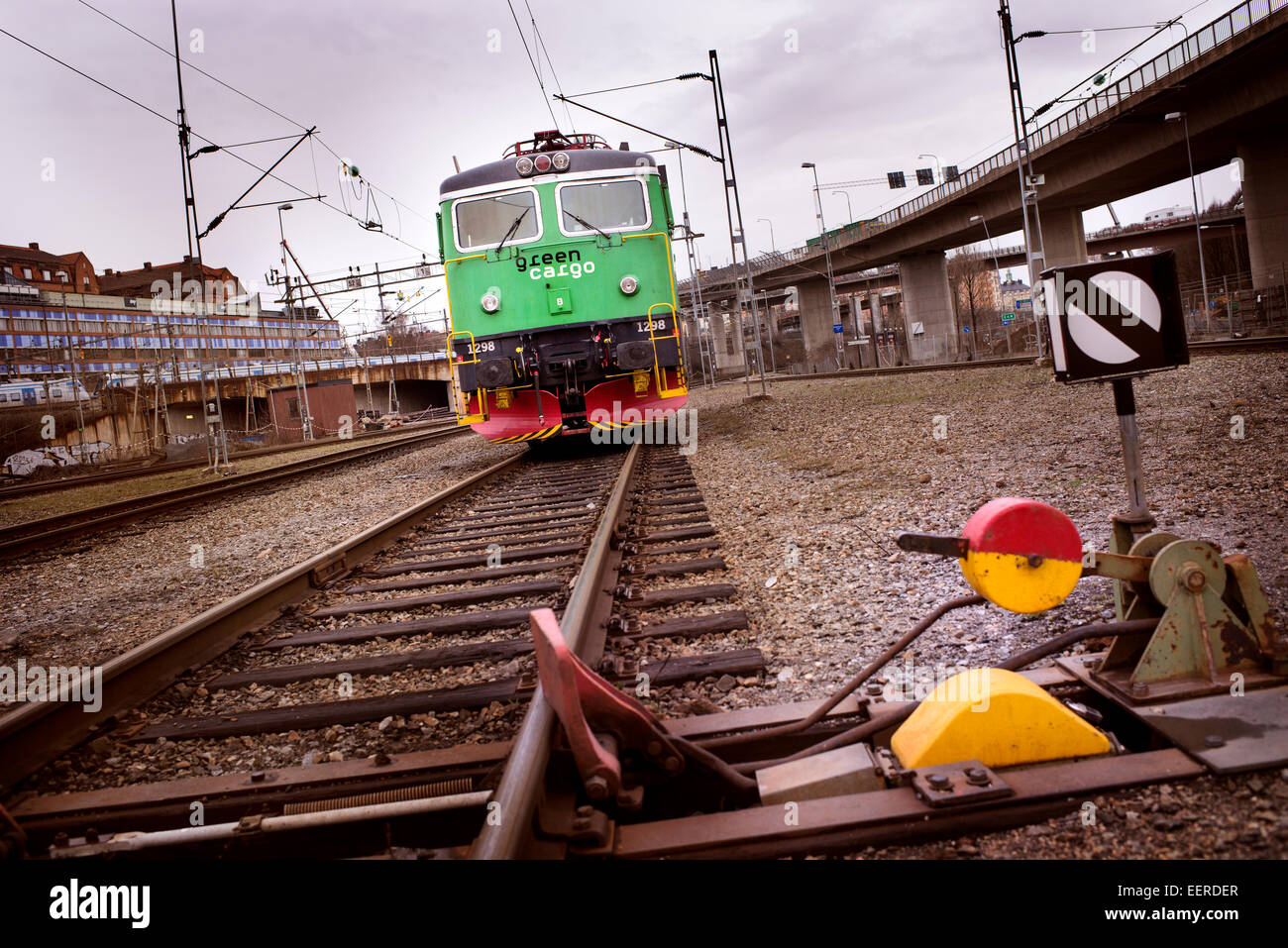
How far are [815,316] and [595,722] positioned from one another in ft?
213

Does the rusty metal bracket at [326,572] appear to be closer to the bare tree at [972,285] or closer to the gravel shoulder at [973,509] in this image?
the gravel shoulder at [973,509]

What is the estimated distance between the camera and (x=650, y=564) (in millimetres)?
4758

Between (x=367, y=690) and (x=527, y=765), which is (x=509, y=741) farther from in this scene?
(x=367, y=690)

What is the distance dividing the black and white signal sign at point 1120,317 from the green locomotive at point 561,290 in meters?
8.54

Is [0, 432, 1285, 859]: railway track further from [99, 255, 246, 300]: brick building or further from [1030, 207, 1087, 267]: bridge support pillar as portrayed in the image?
[99, 255, 246, 300]: brick building

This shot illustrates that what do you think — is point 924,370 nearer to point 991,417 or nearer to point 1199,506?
point 991,417

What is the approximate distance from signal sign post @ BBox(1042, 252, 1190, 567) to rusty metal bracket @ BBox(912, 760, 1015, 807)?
0.87 meters

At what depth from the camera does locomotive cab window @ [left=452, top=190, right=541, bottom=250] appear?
11.2 meters

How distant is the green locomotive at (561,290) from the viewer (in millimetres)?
10797

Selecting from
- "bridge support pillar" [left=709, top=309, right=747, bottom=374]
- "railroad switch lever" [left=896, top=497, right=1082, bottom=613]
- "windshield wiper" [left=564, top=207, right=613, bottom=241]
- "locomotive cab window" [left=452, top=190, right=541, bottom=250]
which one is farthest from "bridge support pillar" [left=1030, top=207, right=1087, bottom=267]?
"bridge support pillar" [left=709, top=309, right=747, bottom=374]

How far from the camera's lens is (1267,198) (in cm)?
2730

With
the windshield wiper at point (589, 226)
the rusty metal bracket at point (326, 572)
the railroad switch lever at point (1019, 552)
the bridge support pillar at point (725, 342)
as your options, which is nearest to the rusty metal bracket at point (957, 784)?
the railroad switch lever at point (1019, 552)

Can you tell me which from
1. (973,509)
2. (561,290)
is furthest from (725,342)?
(973,509)

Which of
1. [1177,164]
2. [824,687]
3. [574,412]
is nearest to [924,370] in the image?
[1177,164]
